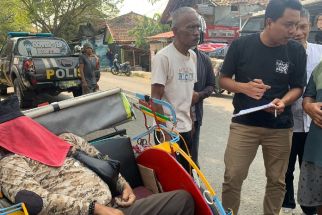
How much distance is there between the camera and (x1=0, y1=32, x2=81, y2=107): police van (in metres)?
9.01

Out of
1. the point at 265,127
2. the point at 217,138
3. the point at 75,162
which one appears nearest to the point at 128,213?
the point at 75,162

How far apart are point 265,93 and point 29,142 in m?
1.79

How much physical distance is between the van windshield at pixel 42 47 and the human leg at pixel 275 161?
27.8 feet

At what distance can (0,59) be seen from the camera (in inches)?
447

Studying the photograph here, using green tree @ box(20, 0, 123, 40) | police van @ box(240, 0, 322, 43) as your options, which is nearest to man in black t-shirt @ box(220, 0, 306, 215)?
police van @ box(240, 0, 322, 43)

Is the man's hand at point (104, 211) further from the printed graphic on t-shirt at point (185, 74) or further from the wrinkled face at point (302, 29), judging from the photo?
the wrinkled face at point (302, 29)

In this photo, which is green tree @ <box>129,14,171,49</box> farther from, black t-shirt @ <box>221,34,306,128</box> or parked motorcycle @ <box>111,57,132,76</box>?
black t-shirt @ <box>221,34,306,128</box>

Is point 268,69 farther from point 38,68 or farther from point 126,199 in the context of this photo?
point 38,68

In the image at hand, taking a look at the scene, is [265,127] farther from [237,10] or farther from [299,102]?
[237,10]

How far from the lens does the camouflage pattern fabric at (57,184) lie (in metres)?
2.11

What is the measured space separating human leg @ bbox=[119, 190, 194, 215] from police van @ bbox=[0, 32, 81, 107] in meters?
7.33

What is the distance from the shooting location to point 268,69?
2.87 meters

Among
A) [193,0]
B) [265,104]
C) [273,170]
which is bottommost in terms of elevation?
[273,170]

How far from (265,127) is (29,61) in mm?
7321
